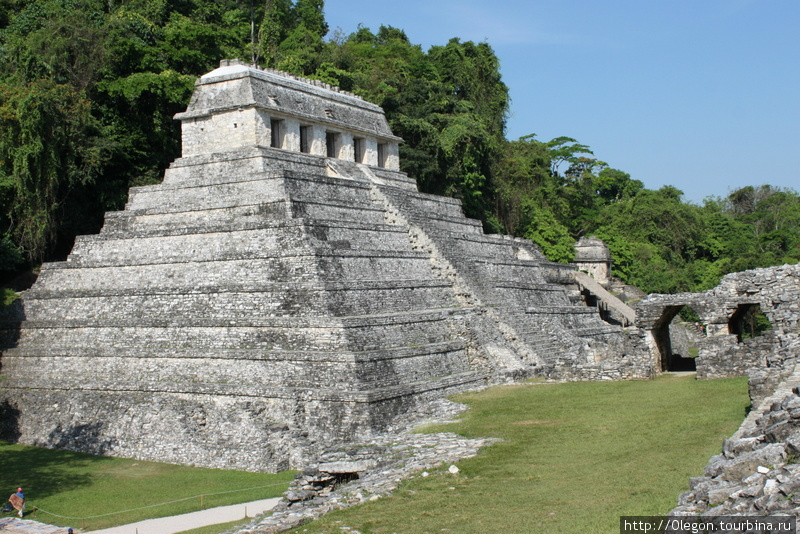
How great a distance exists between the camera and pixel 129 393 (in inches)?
863

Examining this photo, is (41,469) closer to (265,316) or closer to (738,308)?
(265,316)

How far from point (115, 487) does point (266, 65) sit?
1438 inches

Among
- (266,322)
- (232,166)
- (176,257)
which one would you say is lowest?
(266,322)

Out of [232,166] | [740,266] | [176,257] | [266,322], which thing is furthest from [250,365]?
[740,266]

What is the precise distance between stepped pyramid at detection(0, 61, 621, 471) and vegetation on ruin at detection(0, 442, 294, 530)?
70 centimetres

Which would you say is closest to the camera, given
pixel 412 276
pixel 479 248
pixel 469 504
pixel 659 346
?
pixel 469 504

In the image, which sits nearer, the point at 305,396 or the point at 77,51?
the point at 305,396

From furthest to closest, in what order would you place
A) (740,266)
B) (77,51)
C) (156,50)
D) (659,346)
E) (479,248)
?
(740,266) < (156,50) < (77,51) < (479,248) < (659,346)

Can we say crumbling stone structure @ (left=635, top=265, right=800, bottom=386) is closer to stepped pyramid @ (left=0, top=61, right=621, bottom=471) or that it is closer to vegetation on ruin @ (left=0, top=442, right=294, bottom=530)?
stepped pyramid @ (left=0, top=61, right=621, bottom=471)

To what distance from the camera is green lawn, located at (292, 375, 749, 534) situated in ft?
34.3

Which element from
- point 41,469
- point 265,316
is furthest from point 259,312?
point 41,469

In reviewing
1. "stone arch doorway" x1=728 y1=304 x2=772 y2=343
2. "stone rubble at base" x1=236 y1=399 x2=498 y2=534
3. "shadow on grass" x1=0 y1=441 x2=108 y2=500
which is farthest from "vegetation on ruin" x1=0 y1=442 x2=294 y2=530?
"stone arch doorway" x1=728 y1=304 x2=772 y2=343

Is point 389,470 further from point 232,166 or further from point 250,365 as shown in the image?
point 232,166

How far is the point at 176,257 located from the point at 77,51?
14.6m
